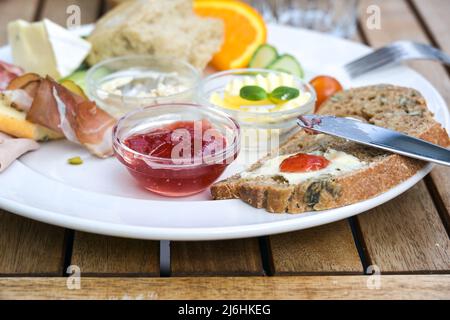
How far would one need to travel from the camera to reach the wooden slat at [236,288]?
2844mm

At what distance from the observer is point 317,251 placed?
10.3 feet

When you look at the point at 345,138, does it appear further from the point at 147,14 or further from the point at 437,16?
the point at 437,16

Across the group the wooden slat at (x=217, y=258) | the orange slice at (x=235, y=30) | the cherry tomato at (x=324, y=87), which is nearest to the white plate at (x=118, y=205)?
the wooden slat at (x=217, y=258)

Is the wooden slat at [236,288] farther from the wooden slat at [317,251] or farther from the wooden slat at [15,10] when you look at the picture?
the wooden slat at [15,10]

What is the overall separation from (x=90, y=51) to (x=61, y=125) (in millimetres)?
1156

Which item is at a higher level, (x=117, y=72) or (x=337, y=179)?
(x=337, y=179)

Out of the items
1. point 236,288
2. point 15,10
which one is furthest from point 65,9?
point 236,288

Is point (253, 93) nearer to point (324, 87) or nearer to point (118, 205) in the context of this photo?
point (324, 87)

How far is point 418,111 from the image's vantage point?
376 centimetres

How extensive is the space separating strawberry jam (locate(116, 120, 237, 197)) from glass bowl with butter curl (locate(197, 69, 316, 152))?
1.40 feet

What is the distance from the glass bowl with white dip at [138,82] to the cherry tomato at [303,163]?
108 cm

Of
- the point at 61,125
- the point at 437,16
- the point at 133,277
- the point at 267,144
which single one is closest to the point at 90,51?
the point at 61,125

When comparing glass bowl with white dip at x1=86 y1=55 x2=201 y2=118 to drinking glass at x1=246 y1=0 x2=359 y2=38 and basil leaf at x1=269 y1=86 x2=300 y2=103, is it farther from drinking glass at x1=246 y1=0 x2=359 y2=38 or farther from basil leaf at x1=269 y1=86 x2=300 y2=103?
drinking glass at x1=246 y1=0 x2=359 y2=38
